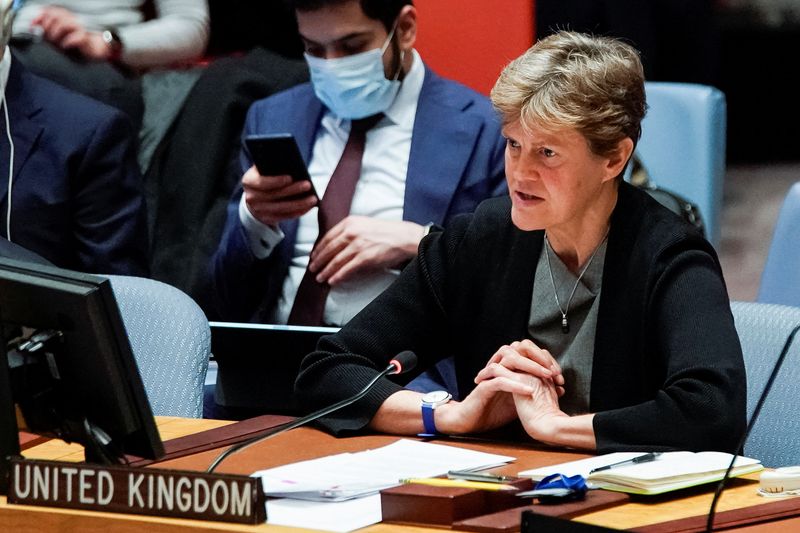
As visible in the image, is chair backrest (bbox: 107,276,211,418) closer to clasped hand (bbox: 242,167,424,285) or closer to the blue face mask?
clasped hand (bbox: 242,167,424,285)

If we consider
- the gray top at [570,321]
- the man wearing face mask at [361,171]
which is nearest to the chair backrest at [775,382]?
the gray top at [570,321]

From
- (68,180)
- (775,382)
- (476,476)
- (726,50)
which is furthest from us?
(726,50)

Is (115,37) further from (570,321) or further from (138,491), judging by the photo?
(138,491)

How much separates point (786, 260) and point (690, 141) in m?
0.83

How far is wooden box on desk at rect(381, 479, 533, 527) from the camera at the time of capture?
161 centimetres

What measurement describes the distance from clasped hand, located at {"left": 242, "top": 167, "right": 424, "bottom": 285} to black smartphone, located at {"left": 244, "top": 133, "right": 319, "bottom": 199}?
0.06ft

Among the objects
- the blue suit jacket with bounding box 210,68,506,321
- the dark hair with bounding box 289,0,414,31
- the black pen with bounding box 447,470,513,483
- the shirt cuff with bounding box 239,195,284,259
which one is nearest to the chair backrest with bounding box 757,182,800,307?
the blue suit jacket with bounding box 210,68,506,321

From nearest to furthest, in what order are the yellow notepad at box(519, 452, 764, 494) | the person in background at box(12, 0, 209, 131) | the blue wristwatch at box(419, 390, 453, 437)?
1. the yellow notepad at box(519, 452, 764, 494)
2. the blue wristwatch at box(419, 390, 453, 437)
3. the person in background at box(12, 0, 209, 131)

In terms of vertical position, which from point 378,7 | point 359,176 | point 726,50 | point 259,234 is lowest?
point 726,50

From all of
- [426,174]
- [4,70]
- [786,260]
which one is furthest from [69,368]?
[4,70]

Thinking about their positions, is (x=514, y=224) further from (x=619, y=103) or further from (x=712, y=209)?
(x=712, y=209)

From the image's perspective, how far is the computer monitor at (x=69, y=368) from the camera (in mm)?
1679

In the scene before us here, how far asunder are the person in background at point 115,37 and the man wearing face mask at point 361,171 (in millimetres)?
684

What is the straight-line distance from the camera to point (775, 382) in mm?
2264
